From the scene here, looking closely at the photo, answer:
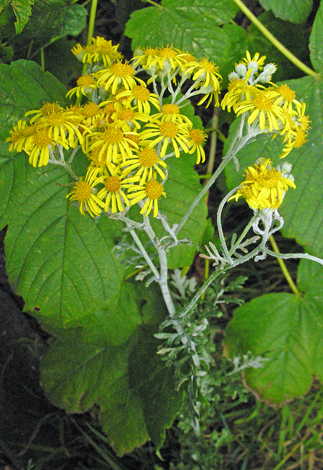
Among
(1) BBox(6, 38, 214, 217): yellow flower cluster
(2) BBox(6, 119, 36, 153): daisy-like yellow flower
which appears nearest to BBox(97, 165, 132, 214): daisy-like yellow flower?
(1) BBox(6, 38, 214, 217): yellow flower cluster

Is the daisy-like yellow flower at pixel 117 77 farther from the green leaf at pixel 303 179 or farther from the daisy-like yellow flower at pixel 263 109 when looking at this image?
the green leaf at pixel 303 179

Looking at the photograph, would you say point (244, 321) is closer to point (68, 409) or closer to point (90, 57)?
point (68, 409)

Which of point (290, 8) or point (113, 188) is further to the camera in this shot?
point (290, 8)

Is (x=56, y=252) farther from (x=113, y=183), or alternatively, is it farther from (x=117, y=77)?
(x=117, y=77)

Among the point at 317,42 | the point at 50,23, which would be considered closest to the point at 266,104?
the point at 317,42

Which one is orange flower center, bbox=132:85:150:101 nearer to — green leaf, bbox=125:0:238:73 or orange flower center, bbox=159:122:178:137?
orange flower center, bbox=159:122:178:137

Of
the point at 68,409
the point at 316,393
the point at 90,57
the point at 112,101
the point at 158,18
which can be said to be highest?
the point at 158,18

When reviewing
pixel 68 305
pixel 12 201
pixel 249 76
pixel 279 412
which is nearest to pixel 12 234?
pixel 12 201
